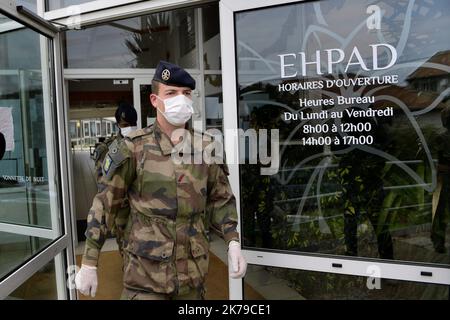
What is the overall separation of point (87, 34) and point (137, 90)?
33.9 inches

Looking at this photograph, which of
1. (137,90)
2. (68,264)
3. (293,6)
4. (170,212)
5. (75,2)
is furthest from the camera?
(137,90)

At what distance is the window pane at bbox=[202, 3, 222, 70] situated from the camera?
4738mm

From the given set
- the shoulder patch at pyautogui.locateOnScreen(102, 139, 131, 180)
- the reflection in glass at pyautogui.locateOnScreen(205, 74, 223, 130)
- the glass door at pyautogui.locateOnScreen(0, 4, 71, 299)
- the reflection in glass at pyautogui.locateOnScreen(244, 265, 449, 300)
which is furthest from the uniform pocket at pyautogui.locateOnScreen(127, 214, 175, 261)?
the reflection in glass at pyautogui.locateOnScreen(205, 74, 223, 130)

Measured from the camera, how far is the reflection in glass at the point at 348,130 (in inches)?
79.0

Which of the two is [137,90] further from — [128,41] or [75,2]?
[75,2]

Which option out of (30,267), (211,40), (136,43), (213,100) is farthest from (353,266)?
(136,43)

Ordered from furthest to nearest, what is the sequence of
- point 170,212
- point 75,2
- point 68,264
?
point 68,264
point 75,2
point 170,212

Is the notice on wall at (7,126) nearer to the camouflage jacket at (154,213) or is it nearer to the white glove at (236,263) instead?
the camouflage jacket at (154,213)

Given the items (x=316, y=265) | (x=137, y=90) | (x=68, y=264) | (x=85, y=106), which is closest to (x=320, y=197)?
(x=316, y=265)

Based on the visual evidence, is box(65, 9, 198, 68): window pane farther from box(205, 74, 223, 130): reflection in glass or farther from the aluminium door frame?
the aluminium door frame

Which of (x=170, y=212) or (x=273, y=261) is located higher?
(x=170, y=212)

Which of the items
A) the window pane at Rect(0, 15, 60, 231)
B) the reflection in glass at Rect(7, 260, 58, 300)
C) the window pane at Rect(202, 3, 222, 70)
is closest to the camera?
Result: the window pane at Rect(0, 15, 60, 231)

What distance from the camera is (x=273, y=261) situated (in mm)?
2373

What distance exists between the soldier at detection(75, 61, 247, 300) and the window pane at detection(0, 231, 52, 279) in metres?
0.86
